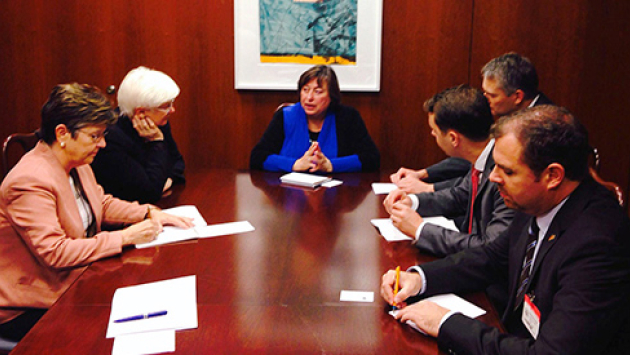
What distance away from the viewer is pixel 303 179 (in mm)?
3391

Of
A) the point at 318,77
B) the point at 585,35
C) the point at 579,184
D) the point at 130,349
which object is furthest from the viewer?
the point at 585,35

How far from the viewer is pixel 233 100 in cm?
481

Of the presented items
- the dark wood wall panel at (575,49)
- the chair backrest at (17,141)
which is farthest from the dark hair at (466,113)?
the dark wood wall panel at (575,49)

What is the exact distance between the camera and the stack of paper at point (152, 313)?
1.50 meters

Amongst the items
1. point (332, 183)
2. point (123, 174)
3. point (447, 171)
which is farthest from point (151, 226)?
point (447, 171)

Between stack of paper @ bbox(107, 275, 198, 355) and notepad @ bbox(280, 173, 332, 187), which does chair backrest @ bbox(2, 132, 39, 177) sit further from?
stack of paper @ bbox(107, 275, 198, 355)

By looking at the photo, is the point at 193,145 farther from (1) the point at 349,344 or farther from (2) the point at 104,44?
(1) the point at 349,344

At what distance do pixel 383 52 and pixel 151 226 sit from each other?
9.71ft

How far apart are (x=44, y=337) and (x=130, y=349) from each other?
9.9 inches

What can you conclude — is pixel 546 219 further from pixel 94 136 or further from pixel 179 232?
pixel 94 136

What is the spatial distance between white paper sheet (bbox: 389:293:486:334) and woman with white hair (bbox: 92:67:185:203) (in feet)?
5.66

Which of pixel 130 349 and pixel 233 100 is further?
pixel 233 100

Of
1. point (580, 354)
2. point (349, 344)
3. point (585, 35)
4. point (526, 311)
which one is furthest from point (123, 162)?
point (585, 35)

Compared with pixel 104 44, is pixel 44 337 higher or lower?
lower
